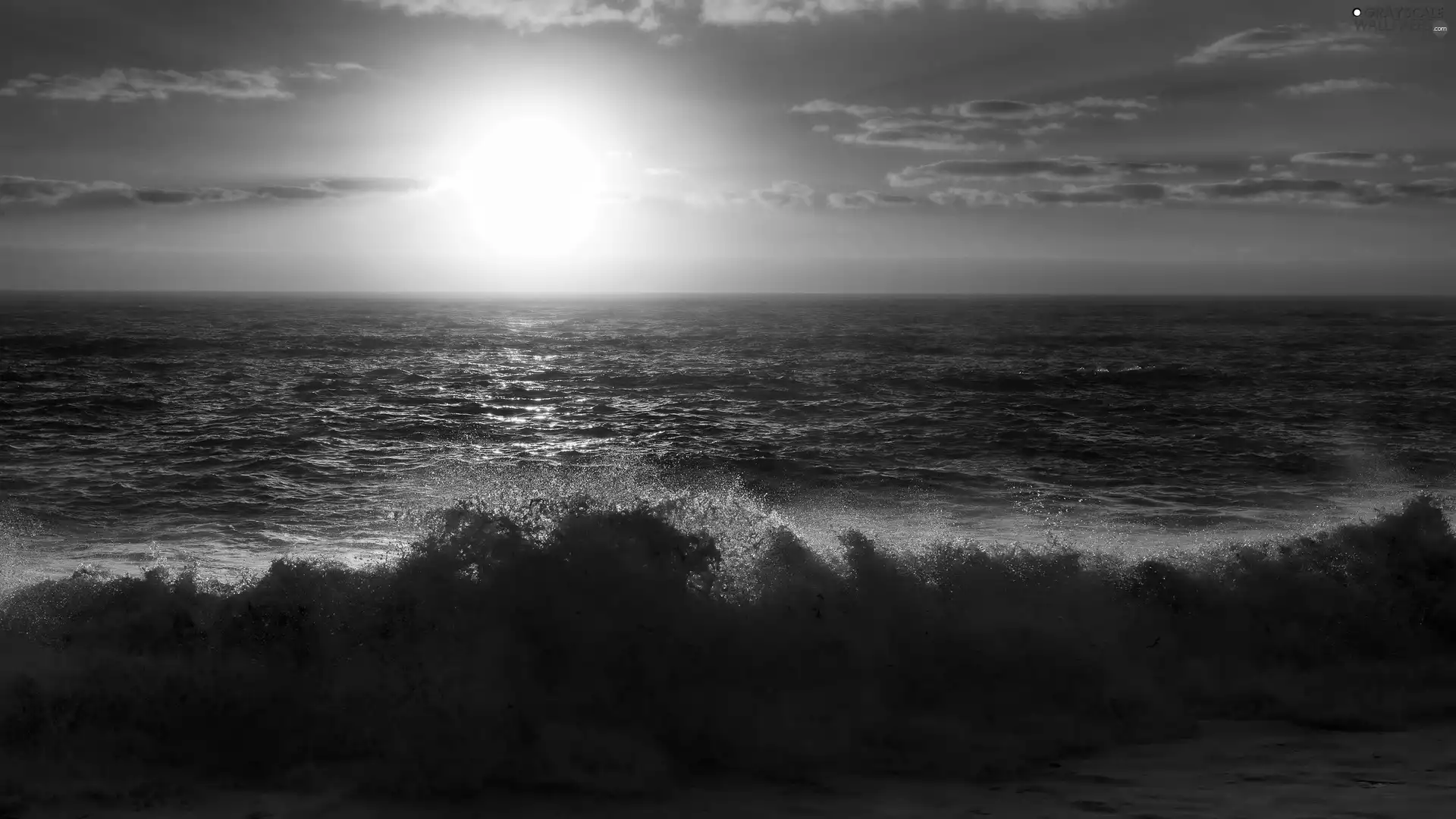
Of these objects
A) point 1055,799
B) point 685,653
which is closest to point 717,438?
point 685,653

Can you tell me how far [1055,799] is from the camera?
5180 millimetres

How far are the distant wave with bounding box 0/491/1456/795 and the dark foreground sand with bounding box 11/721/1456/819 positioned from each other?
253mm

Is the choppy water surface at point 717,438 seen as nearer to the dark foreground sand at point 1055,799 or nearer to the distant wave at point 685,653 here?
the distant wave at point 685,653

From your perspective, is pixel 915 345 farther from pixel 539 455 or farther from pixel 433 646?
pixel 433 646

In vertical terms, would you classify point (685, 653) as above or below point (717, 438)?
below

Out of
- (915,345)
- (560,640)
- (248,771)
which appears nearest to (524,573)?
(560,640)

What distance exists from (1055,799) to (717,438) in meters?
13.8

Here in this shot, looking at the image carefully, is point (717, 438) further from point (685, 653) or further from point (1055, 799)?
point (1055, 799)

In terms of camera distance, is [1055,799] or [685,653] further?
[685,653]

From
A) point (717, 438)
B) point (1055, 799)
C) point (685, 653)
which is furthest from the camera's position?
point (717, 438)

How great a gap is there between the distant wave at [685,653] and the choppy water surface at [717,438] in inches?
64.0

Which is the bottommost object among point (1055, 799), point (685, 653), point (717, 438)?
point (1055, 799)

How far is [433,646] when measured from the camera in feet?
21.8

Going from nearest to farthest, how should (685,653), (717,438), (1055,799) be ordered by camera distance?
(1055,799), (685,653), (717,438)
